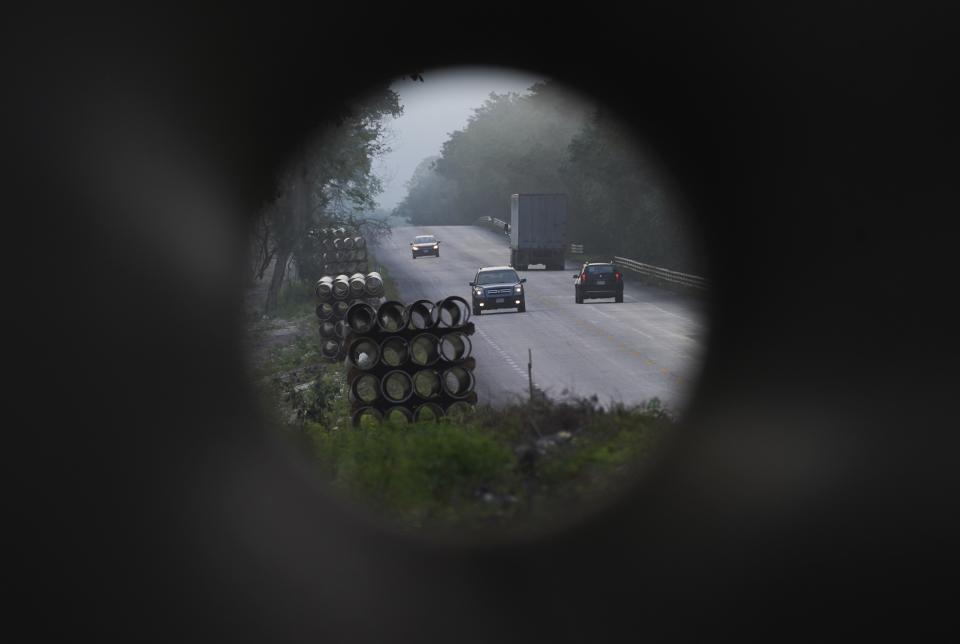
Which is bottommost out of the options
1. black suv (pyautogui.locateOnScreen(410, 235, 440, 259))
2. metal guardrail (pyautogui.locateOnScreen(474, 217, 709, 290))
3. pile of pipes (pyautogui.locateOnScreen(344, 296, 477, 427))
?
black suv (pyautogui.locateOnScreen(410, 235, 440, 259))

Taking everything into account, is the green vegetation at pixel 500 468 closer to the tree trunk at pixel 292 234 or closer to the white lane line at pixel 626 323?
the white lane line at pixel 626 323

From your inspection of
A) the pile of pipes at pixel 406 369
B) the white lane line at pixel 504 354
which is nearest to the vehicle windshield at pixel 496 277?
the white lane line at pixel 504 354

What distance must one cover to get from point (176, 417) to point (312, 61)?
420 cm

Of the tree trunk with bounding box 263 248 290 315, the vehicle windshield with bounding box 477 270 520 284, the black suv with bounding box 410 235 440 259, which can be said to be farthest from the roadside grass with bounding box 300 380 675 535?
the black suv with bounding box 410 235 440 259

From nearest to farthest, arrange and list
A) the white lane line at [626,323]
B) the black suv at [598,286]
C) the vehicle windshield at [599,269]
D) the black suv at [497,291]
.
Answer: the white lane line at [626,323]
the black suv at [497,291]
the black suv at [598,286]
the vehicle windshield at [599,269]

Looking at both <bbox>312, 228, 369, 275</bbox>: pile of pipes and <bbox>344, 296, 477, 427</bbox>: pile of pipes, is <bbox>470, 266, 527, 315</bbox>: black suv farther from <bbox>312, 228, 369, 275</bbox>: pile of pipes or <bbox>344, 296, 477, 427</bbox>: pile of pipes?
<bbox>344, 296, 477, 427</bbox>: pile of pipes

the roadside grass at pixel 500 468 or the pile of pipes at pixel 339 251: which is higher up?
the roadside grass at pixel 500 468

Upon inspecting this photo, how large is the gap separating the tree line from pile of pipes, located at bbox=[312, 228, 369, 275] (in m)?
11.4

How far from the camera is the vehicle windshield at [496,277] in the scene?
43969mm

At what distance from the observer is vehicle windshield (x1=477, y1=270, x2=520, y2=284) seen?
144 ft

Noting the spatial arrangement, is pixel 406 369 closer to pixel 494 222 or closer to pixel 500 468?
pixel 500 468

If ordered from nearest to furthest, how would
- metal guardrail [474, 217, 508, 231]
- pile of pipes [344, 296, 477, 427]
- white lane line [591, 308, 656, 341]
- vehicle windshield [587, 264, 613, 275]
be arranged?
pile of pipes [344, 296, 477, 427]
white lane line [591, 308, 656, 341]
vehicle windshield [587, 264, 613, 275]
metal guardrail [474, 217, 508, 231]

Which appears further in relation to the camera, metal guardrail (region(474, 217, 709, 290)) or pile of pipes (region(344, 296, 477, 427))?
metal guardrail (region(474, 217, 709, 290))

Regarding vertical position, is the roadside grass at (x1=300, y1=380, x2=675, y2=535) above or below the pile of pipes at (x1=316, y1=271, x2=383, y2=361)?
above
